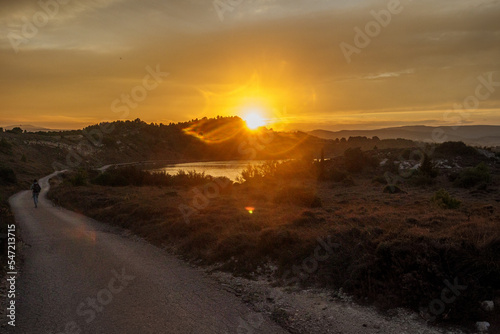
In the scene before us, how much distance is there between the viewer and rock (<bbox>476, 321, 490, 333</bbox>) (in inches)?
274

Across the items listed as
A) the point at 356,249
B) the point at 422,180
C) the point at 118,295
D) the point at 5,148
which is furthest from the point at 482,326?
the point at 5,148

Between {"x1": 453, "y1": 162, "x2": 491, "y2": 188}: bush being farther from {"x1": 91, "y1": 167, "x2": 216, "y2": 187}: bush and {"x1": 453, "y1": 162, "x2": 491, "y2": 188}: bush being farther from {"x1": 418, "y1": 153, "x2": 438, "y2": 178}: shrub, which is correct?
{"x1": 91, "y1": 167, "x2": 216, "y2": 187}: bush

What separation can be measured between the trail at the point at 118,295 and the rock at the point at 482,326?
4110 millimetres

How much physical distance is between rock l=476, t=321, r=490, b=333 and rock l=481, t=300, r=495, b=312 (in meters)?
0.48

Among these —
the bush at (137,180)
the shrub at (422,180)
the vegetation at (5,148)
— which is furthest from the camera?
the vegetation at (5,148)

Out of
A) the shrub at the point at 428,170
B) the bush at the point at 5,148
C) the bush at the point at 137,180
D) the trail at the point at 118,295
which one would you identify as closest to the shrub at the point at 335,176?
the shrub at the point at 428,170

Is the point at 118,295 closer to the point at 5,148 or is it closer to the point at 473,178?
the point at 473,178

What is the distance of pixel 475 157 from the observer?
56219mm

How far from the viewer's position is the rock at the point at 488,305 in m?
7.44

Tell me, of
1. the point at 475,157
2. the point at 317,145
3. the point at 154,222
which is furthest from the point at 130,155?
the point at 154,222

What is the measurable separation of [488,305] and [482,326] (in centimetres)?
72

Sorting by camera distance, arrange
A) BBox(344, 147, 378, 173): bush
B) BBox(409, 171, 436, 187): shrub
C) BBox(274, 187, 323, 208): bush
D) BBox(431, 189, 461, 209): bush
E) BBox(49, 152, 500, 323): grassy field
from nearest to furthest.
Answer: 1. BBox(49, 152, 500, 323): grassy field
2. BBox(431, 189, 461, 209): bush
3. BBox(274, 187, 323, 208): bush
4. BBox(409, 171, 436, 187): shrub
5. BBox(344, 147, 378, 173): bush

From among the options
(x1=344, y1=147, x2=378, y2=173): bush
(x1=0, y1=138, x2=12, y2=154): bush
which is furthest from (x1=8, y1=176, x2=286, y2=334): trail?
(x1=0, y1=138, x2=12, y2=154): bush

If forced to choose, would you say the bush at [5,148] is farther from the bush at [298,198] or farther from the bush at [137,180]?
the bush at [298,198]
